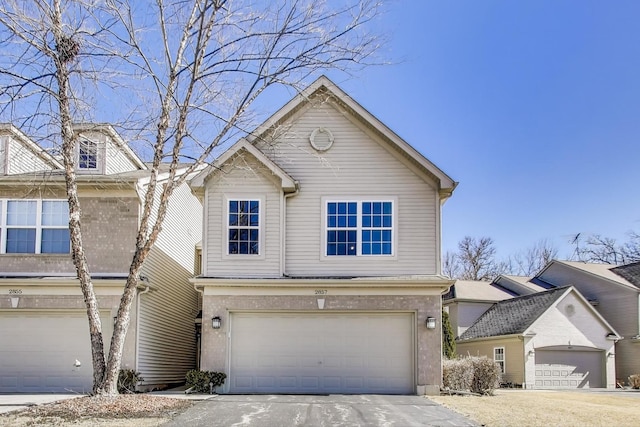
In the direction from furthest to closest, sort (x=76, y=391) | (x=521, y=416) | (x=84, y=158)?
(x=84, y=158) < (x=76, y=391) < (x=521, y=416)

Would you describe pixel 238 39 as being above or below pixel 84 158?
above

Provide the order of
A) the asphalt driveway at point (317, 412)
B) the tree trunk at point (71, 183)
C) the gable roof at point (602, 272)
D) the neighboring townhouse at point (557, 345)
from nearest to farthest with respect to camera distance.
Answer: the asphalt driveway at point (317, 412) → the tree trunk at point (71, 183) → the neighboring townhouse at point (557, 345) → the gable roof at point (602, 272)

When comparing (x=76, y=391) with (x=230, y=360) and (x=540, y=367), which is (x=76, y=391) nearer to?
(x=230, y=360)

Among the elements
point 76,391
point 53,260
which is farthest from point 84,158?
point 76,391

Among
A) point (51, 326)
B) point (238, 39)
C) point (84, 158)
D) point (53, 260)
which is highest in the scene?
point (238, 39)

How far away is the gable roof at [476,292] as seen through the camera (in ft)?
108

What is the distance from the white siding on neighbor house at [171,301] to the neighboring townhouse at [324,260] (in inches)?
83.7

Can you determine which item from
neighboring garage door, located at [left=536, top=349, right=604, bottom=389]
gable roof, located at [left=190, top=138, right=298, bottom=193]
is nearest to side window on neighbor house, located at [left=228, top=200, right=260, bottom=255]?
gable roof, located at [left=190, top=138, right=298, bottom=193]

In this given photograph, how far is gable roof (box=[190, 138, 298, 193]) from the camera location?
1844cm

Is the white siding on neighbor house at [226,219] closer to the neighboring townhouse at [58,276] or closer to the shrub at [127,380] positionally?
the neighboring townhouse at [58,276]

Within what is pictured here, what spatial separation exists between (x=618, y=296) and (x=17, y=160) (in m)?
26.1

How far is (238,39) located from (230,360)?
8.56 m

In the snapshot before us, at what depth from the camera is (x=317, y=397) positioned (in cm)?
1642

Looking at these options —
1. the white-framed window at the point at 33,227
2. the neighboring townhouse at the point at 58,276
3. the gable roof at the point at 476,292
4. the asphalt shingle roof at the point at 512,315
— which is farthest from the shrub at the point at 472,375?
the gable roof at the point at 476,292
